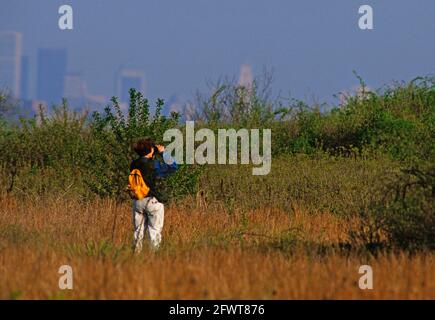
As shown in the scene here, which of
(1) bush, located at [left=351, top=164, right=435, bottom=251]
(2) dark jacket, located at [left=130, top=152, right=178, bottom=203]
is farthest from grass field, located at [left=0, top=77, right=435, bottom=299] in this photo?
(2) dark jacket, located at [left=130, top=152, right=178, bottom=203]

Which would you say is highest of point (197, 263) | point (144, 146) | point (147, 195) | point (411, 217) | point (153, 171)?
point (144, 146)

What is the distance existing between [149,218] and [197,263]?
9.24 ft

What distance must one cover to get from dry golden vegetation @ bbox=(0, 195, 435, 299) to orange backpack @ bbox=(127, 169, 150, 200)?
71 centimetres

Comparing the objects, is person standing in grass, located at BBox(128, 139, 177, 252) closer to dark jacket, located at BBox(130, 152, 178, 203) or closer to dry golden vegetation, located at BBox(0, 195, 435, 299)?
dark jacket, located at BBox(130, 152, 178, 203)

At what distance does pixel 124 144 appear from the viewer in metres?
19.1

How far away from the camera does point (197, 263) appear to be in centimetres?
1038

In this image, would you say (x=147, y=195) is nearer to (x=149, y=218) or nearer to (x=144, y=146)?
(x=149, y=218)

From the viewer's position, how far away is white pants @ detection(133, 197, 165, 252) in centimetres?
1297

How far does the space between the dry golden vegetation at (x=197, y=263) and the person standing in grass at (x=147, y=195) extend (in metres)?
0.30

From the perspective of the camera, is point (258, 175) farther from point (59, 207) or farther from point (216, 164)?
point (59, 207)

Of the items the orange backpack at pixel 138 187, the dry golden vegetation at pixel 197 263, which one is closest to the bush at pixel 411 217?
the dry golden vegetation at pixel 197 263

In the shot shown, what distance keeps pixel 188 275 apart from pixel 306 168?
1686cm

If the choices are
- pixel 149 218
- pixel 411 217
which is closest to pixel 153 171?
pixel 149 218

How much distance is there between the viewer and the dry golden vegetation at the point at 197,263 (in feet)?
28.9
